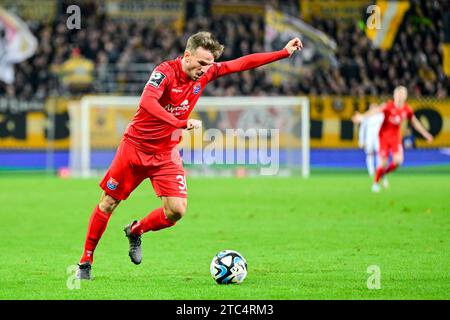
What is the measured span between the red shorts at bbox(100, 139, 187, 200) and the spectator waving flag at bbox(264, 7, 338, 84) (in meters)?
22.8

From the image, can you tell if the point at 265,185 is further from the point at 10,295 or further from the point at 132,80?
the point at 10,295

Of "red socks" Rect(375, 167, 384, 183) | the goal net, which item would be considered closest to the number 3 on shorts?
"red socks" Rect(375, 167, 384, 183)

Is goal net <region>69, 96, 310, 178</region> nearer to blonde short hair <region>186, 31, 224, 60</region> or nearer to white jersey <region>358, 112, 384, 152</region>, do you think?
white jersey <region>358, 112, 384, 152</region>

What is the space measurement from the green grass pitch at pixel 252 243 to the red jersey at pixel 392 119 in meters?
1.21

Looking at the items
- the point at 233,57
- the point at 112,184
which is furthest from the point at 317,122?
the point at 112,184

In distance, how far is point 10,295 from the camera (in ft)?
26.0

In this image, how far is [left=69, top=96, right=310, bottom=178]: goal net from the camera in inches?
1011

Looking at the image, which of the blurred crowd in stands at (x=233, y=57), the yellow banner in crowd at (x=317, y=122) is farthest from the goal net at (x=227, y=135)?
the blurred crowd in stands at (x=233, y=57)

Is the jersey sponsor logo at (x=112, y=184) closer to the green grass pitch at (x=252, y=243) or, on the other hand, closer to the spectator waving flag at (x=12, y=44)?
the green grass pitch at (x=252, y=243)

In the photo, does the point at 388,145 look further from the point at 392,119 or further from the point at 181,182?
the point at 181,182

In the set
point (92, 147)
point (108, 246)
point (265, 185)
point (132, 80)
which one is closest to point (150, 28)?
point (132, 80)

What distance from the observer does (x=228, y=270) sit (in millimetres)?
8555
